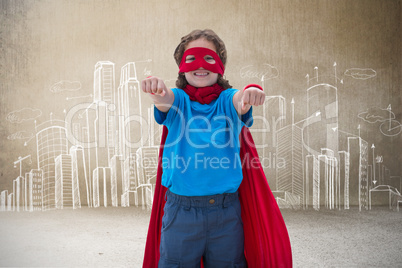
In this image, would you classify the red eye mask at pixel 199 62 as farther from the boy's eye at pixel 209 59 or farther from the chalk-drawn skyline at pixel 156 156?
the chalk-drawn skyline at pixel 156 156

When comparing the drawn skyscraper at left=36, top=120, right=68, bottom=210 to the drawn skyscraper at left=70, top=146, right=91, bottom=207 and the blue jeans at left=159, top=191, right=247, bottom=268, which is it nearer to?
the drawn skyscraper at left=70, top=146, right=91, bottom=207

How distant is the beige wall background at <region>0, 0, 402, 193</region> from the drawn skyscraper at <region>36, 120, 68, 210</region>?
0.09 meters

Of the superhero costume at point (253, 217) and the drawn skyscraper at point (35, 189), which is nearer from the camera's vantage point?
the superhero costume at point (253, 217)

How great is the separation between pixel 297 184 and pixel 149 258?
209cm

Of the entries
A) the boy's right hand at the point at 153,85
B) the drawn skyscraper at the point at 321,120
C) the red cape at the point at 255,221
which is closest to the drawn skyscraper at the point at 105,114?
the drawn skyscraper at the point at 321,120

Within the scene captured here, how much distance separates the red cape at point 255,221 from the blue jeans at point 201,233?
7cm

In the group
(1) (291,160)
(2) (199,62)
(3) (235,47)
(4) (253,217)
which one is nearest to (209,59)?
(2) (199,62)

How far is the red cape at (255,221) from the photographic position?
1.07 meters

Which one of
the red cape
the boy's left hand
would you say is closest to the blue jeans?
the red cape

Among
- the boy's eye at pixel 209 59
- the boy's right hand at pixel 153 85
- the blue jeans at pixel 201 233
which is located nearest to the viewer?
the boy's right hand at pixel 153 85

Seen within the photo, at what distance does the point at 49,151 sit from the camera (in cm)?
304

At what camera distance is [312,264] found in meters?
1.76

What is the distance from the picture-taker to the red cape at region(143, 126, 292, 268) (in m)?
1.07

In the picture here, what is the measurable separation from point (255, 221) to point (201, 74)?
0.55 m
